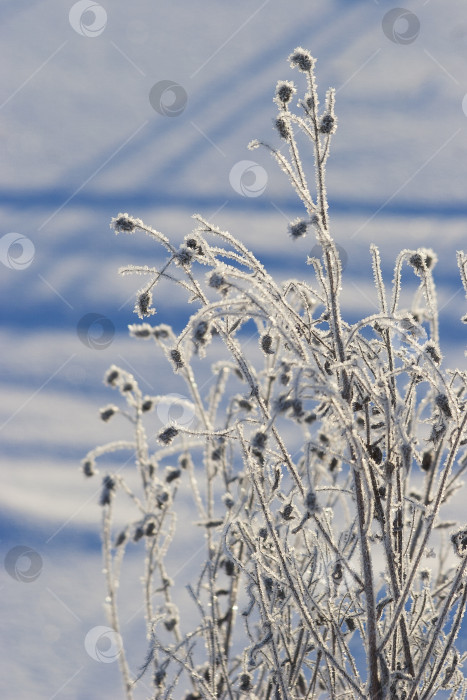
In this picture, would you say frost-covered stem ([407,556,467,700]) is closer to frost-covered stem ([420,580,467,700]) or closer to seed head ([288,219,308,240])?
frost-covered stem ([420,580,467,700])

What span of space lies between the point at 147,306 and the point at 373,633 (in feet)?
2.98

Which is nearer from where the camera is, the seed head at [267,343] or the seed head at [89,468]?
the seed head at [267,343]

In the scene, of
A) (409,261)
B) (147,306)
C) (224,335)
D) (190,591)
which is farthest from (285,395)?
(190,591)

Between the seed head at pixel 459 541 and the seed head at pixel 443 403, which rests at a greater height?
the seed head at pixel 443 403

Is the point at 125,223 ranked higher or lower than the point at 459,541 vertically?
higher

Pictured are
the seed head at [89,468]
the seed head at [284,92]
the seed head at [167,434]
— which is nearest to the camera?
the seed head at [167,434]

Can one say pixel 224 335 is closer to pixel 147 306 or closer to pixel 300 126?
pixel 147 306

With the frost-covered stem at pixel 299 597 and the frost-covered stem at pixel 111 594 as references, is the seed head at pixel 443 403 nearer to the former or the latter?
the frost-covered stem at pixel 299 597

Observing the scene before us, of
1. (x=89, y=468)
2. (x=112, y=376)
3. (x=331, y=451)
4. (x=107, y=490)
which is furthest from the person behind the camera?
(x=112, y=376)

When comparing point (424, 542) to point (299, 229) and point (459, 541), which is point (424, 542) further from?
point (299, 229)

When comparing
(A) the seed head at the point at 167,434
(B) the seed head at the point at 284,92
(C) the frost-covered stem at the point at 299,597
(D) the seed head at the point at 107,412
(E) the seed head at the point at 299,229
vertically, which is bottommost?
(C) the frost-covered stem at the point at 299,597

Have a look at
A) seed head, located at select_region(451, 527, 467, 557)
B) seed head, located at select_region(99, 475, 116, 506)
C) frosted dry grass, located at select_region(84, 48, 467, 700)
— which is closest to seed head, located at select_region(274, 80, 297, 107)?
frosted dry grass, located at select_region(84, 48, 467, 700)

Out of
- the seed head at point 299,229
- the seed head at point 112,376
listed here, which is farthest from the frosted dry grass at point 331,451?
the seed head at point 112,376

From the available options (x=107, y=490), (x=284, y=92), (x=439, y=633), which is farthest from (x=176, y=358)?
(x=107, y=490)
